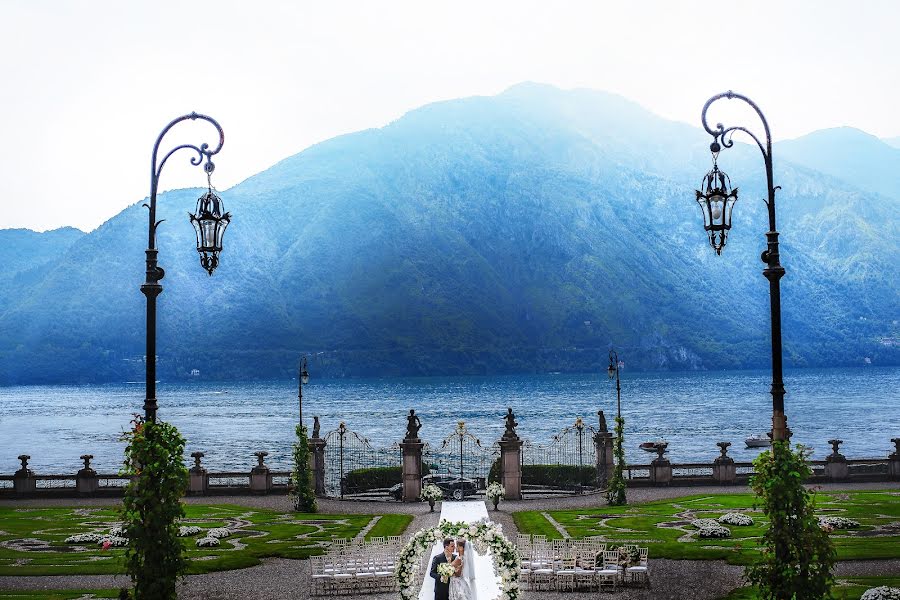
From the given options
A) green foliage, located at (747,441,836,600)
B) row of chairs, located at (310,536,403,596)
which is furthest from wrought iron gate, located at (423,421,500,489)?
green foliage, located at (747,441,836,600)

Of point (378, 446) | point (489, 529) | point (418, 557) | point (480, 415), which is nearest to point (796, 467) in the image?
point (489, 529)

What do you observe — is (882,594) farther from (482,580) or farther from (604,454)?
(604,454)

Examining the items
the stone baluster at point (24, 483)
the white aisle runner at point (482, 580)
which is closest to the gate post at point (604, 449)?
the white aisle runner at point (482, 580)

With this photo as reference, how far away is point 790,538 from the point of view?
52.7ft

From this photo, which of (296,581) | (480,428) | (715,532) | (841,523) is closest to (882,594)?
(715,532)

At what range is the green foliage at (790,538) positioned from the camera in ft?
52.5

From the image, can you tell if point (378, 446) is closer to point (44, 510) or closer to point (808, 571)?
point (44, 510)

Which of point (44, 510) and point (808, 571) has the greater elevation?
point (808, 571)

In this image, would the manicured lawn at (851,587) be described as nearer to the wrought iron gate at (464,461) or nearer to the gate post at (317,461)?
the gate post at (317,461)

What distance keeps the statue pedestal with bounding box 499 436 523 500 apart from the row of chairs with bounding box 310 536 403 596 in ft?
64.0

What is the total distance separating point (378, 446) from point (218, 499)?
229 ft

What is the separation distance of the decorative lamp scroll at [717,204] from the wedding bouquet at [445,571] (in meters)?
7.25

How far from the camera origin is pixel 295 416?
7318 inches

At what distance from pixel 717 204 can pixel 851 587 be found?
36.9 feet
